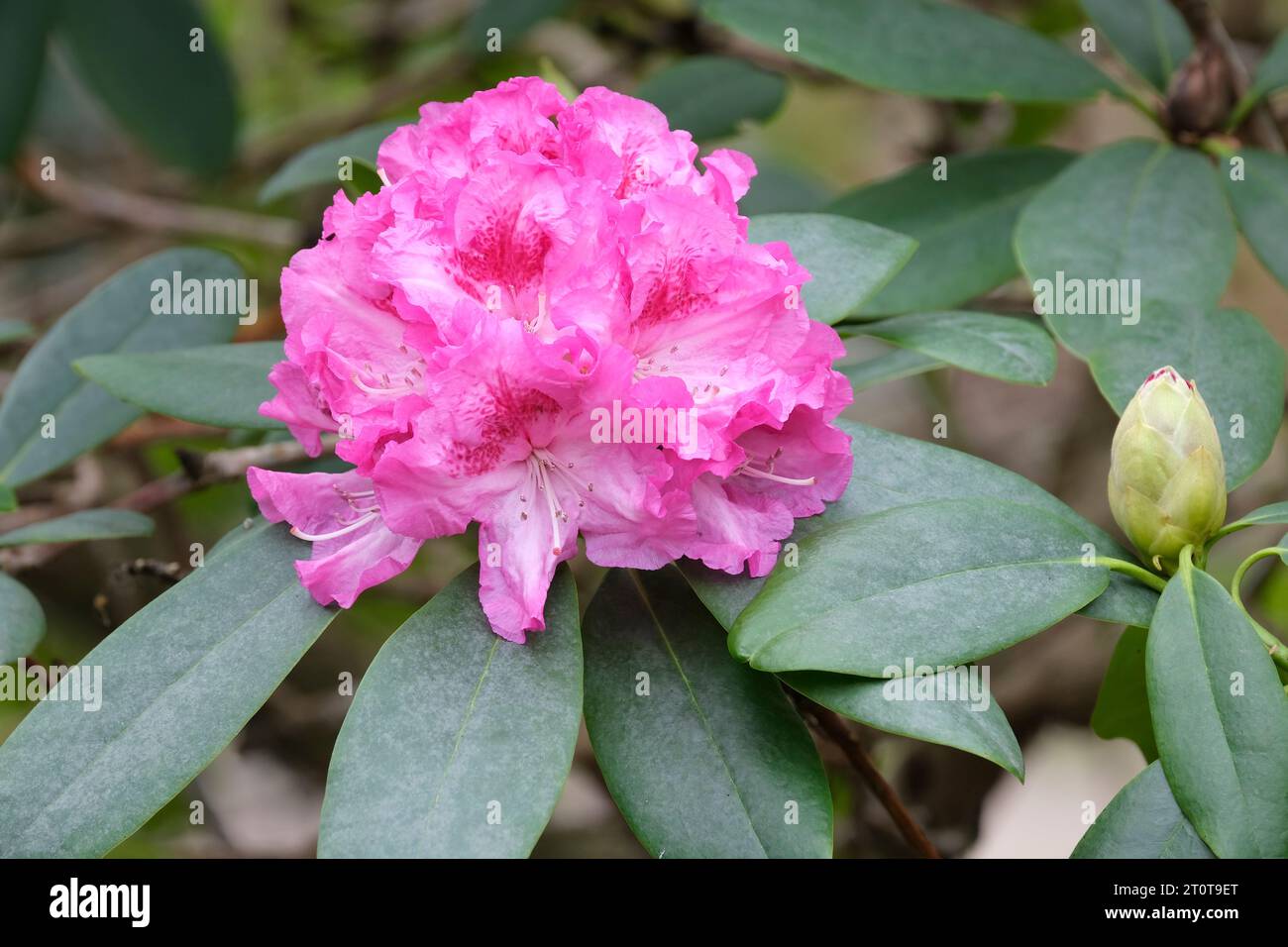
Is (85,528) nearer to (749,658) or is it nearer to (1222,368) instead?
(749,658)

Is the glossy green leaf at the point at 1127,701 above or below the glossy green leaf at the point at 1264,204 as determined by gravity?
below

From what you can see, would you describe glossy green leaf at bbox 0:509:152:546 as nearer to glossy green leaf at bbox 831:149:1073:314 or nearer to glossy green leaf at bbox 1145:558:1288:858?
glossy green leaf at bbox 831:149:1073:314

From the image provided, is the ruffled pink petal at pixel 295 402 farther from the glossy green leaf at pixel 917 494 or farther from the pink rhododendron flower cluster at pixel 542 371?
the glossy green leaf at pixel 917 494

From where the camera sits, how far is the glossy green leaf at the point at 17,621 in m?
0.96

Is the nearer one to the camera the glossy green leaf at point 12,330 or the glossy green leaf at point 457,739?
the glossy green leaf at point 457,739

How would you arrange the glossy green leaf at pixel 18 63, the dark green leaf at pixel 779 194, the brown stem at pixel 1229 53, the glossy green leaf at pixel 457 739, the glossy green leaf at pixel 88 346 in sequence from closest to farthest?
1. the glossy green leaf at pixel 457 739
2. the glossy green leaf at pixel 88 346
3. the brown stem at pixel 1229 53
4. the glossy green leaf at pixel 18 63
5. the dark green leaf at pixel 779 194

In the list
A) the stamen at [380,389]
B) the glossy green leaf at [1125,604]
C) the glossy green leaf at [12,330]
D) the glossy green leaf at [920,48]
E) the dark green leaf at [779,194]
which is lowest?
the glossy green leaf at [12,330]

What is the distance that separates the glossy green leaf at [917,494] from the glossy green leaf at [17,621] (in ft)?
1.76

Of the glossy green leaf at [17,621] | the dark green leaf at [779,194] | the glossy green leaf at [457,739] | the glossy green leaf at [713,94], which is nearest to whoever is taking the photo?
the glossy green leaf at [457,739]

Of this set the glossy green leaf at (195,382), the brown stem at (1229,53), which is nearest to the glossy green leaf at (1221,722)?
the glossy green leaf at (195,382)

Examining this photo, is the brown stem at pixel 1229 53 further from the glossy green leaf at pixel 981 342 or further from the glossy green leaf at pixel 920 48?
the glossy green leaf at pixel 981 342

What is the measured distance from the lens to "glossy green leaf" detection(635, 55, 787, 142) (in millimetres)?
1644

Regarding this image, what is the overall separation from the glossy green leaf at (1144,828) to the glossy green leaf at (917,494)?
12 cm

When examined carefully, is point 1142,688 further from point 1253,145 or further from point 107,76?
point 107,76
